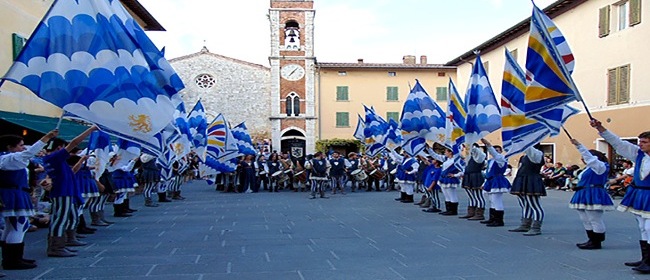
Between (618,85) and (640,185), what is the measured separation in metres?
16.9

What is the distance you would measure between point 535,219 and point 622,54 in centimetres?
1463

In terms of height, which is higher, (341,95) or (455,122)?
(341,95)

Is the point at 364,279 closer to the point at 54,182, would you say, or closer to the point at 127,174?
the point at 54,182

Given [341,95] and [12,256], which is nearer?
[12,256]

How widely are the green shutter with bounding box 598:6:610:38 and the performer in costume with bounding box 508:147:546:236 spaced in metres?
15.2

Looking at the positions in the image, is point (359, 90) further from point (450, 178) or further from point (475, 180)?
point (475, 180)

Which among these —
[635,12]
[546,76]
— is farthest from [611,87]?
[546,76]

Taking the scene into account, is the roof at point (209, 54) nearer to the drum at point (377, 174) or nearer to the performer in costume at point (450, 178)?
the drum at point (377, 174)

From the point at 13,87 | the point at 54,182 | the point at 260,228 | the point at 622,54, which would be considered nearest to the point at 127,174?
the point at 260,228

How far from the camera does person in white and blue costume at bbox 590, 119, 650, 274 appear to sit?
23.0ft

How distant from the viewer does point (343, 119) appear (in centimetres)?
4634

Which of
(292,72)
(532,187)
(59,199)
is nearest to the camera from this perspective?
(59,199)

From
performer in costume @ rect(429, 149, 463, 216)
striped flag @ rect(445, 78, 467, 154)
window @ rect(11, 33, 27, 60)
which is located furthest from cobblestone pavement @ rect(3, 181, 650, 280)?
window @ rect(11, 33, 27, 60)

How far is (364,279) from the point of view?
6.82 metres
